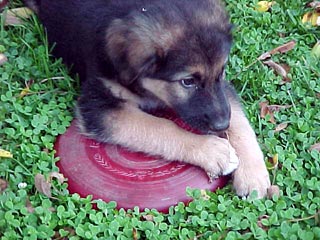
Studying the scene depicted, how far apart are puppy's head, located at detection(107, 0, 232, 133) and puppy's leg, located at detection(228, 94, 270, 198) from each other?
0.71 ft

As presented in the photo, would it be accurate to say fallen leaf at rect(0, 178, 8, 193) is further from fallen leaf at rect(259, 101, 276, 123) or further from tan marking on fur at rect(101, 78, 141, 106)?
fallen leaf at rect(259, 101, 276, 123)

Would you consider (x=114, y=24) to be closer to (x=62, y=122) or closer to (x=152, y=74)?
(x=152, y=74)

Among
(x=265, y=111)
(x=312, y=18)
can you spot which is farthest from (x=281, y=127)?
(x=312, y=18)

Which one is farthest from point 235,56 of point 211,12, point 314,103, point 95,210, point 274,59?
point 95,210

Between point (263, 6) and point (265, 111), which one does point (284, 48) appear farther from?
point (265, 111)

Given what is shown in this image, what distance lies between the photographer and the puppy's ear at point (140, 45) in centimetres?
376

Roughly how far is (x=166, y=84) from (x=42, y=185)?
0.82 meters

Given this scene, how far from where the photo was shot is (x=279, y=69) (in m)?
4.76

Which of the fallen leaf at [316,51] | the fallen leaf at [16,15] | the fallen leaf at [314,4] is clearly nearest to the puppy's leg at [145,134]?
the fallen leaf at [16,15]

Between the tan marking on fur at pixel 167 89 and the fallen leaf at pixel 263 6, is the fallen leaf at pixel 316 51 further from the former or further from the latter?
the tan marking on fur at pixel 167 89

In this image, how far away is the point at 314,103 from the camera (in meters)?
4.50

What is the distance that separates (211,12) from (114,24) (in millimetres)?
507

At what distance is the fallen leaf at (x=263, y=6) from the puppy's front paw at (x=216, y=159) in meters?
1.58

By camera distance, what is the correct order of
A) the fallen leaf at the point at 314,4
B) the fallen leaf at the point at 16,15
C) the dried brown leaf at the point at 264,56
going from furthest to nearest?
the fallen leaf at the point at 314,4 → the fallen leaf at the point at 16,15 → the dried brown leaf at the point at 264,56
